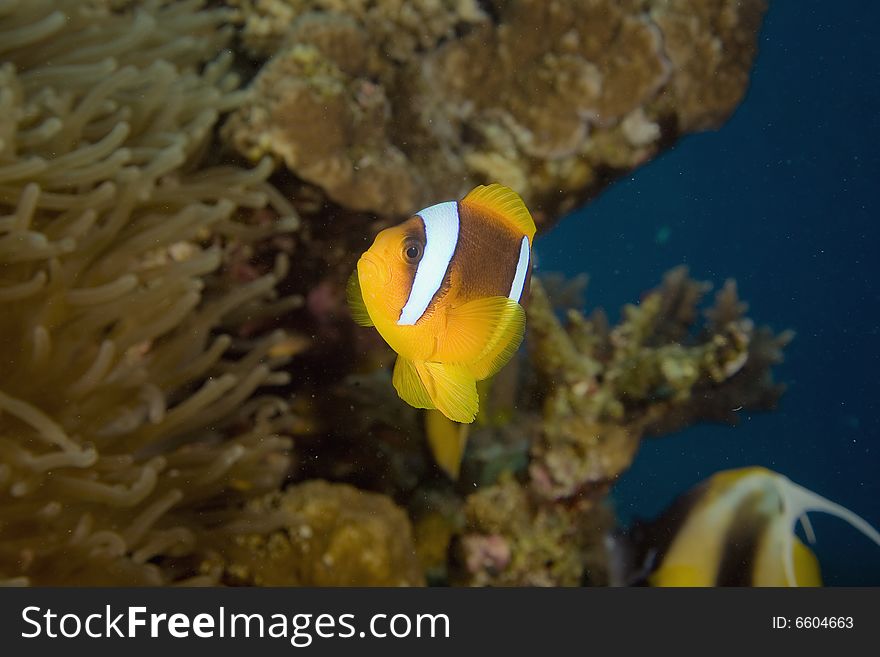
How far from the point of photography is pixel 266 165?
7.86ft

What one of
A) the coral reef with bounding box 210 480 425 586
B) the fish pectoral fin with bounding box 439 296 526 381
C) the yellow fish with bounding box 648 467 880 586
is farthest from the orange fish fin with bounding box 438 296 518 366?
the yellow fish with bounding box 648 467 880 586

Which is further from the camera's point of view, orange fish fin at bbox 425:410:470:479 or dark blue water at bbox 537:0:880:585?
dark blue water at bbox 537:0:880:585

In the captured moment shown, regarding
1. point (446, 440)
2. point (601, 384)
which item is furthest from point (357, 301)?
point (601, 384)

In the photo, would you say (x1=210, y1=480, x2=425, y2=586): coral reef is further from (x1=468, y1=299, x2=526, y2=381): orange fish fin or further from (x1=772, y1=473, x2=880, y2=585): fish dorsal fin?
(x1=772, y1=473, x2=880, y2=585): fish dorsal fin

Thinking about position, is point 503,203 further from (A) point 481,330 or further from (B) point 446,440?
(B) point 446,440

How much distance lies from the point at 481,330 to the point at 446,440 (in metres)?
1.40

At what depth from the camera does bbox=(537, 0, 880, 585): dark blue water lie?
1398 inches

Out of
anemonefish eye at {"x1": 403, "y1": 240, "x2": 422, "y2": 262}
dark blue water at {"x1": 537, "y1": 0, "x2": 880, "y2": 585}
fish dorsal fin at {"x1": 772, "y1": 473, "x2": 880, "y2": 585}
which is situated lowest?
dark blue water at {"x1": 537, "y1": 0, "x2": 880, "y2": 585}

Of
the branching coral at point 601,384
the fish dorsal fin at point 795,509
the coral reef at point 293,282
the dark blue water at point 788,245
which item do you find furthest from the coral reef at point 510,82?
the dark blue water at point 788,245

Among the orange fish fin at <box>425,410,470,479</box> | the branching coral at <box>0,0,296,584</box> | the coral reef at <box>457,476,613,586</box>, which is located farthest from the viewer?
the coral reef at <box>457,476,613,586</box>

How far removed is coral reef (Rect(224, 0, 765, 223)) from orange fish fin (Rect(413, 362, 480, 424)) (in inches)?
50.3

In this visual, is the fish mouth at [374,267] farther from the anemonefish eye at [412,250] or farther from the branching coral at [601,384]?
the branching coral at [601,384]

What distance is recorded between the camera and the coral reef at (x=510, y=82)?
2680mm

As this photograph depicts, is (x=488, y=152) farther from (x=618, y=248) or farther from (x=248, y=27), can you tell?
(x=618, y=248)
